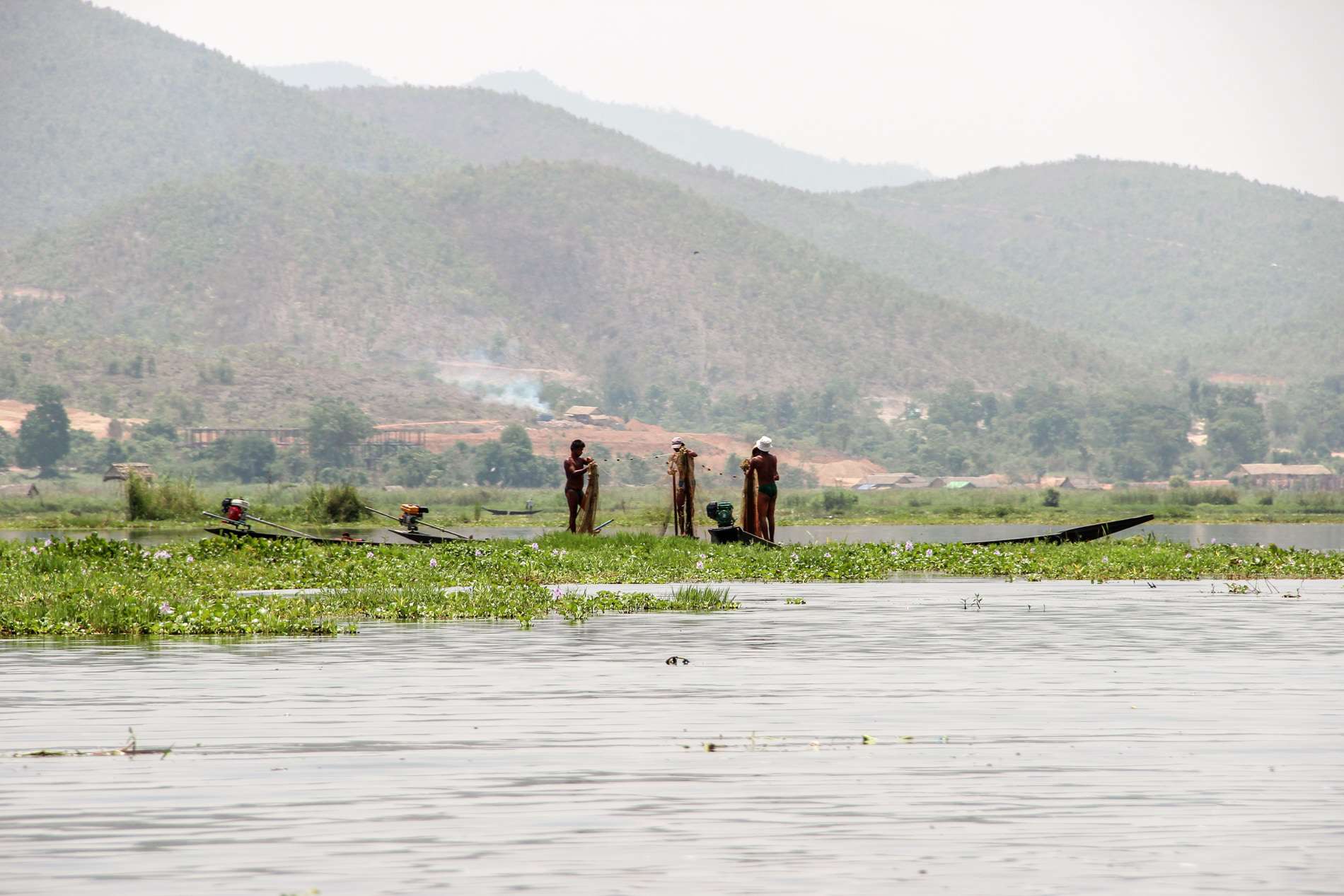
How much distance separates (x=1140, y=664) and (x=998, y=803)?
818 cm

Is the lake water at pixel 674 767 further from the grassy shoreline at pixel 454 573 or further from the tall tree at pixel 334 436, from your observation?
the tall tree at pixel 334 436

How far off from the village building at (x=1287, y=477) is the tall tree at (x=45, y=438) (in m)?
89.9

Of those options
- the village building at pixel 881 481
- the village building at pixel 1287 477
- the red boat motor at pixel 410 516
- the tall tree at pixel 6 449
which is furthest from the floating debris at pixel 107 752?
the village building at pixel 1287 477

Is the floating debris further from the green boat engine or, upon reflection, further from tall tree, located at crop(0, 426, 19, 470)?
tall tree, located at crop(0, 426, 19, 470)

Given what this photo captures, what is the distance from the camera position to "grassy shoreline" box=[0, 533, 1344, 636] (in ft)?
69.9

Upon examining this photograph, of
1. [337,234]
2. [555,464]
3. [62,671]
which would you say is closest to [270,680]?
[62,671]

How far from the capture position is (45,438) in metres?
132

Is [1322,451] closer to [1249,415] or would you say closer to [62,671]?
[1249,415]

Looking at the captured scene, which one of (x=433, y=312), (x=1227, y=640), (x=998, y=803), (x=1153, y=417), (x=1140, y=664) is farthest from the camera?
(x=433, y=312)

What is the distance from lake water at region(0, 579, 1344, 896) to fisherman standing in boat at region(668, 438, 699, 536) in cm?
1409

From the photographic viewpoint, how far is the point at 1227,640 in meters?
20.7

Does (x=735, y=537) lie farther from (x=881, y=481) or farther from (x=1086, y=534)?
(x=881, y=481)

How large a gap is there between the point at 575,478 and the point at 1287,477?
13152cm

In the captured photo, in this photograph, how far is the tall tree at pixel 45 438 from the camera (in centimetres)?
13112
